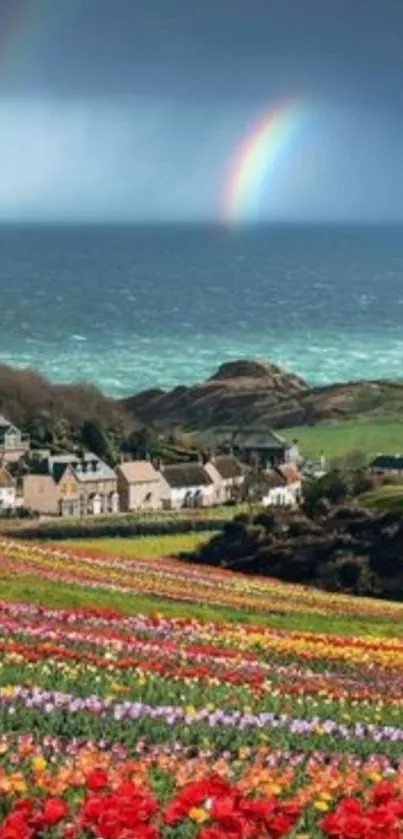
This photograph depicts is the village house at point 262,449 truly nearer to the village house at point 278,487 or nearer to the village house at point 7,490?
the village house at point 278,487

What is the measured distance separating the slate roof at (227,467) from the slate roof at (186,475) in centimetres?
254

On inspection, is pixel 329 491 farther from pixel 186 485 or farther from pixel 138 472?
pixel 186 485

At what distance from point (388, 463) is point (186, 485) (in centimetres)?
1426

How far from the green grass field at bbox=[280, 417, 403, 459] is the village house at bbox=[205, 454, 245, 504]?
51.0 ft

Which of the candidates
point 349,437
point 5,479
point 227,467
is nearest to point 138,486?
point 227,467

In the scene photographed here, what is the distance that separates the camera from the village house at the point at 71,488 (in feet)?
286

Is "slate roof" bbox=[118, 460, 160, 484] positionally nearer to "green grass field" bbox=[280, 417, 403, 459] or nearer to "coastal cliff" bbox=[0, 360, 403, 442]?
"coastal cliff" bbox=[0, 360, 403, 442]

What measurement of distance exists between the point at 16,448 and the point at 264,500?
54.8ft

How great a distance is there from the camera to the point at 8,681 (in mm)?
14328

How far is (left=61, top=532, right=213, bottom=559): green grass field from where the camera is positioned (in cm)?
5900

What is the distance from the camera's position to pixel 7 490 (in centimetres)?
8512

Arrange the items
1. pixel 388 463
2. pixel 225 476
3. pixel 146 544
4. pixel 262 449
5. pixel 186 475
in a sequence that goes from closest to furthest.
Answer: pixel 146 544
pixel 186 475
pixel 225 476
pixel 388 463
pixel 262 449

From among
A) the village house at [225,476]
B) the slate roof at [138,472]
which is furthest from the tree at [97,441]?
the village house at [225,476]

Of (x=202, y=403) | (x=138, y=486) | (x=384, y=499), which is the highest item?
(x=202, y=403)
